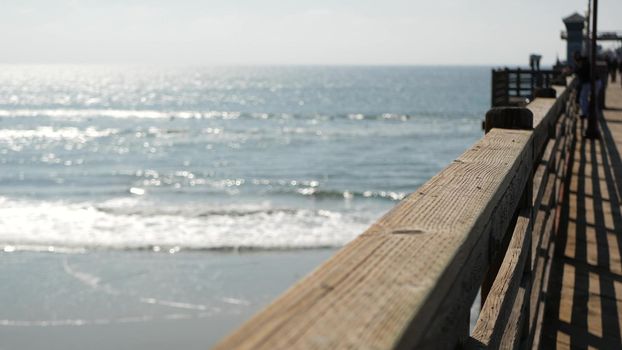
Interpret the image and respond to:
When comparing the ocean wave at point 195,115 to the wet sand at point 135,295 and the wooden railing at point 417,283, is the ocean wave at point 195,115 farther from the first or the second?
the wooden railing at point 417,283

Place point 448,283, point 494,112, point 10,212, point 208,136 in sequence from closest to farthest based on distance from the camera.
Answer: point 448,283 → point 494,112 → point 10,212 → point 208,136

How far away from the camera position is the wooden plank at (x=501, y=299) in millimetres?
1965

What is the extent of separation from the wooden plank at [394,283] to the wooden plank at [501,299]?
0.25m

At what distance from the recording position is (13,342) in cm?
1088

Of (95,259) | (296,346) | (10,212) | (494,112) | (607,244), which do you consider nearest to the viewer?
(296,346)

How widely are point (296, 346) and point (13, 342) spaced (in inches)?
431

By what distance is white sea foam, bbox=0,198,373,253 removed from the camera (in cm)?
1725

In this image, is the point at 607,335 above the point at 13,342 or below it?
above

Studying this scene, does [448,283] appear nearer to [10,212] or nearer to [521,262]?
[521,262]

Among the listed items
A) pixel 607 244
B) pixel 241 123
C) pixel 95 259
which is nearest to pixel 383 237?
pixel 607 244

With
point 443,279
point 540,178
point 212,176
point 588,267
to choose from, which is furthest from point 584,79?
point 212,176

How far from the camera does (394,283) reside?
1160 millimetres

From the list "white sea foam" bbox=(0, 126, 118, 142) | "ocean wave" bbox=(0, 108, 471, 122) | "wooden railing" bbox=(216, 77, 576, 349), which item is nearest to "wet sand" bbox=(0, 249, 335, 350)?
"wooden railing" bbox=(216, 77, 576, 349)

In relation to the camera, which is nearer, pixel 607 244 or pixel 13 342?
pixel 607 244
